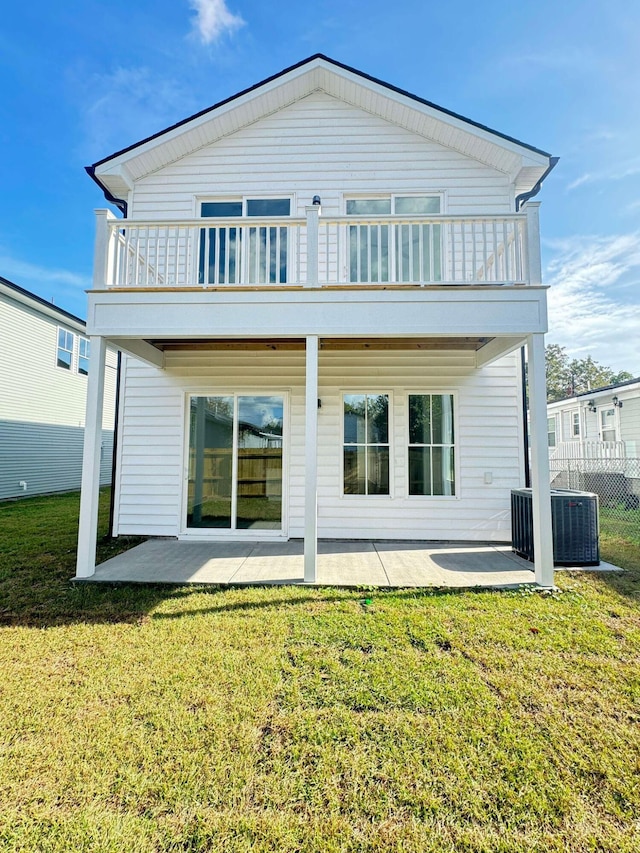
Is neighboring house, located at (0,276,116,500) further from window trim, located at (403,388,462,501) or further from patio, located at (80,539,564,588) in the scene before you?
window trim, located at (403,388,462,501)

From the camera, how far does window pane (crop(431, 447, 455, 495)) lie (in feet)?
22.2

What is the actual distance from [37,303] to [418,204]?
12512mm

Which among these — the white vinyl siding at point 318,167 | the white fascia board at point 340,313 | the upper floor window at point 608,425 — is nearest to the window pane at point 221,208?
the white vinyl siding at point 318,167

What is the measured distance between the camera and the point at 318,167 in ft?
23.5

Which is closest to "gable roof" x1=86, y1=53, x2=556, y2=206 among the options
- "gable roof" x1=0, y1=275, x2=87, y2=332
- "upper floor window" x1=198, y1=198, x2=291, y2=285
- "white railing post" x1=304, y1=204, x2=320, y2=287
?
"upper floor window" x1=198, y1=198, x2=291, y2=285

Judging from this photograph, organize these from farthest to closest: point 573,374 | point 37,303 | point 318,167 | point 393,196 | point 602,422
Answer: point 573,374, point 602,422, point 37,303, point 318,167, point 393,196

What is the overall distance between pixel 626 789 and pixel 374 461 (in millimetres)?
5077

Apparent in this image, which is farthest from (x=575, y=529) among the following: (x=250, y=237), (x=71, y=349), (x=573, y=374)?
(x=573, y=374)

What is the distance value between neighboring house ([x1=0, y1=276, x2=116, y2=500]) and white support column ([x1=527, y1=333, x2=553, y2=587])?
36.7 feet

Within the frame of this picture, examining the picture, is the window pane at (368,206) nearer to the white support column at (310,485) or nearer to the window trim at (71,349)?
the white support column at (310,485)

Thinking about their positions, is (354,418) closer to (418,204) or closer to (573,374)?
(418,204)

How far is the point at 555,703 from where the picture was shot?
8.64ft

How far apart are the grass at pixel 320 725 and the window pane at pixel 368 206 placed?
6.48 m

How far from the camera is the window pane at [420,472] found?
6801 mm
